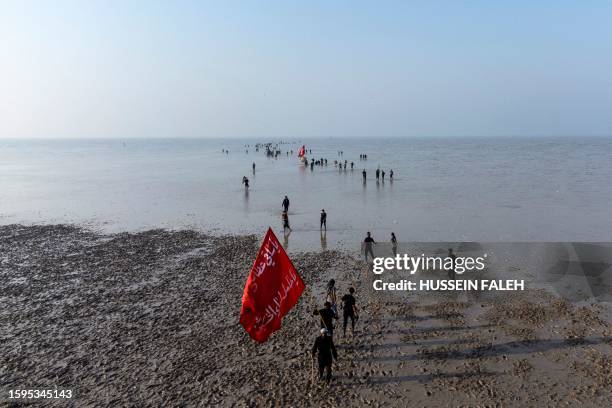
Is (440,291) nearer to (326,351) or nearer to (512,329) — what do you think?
(512,329)

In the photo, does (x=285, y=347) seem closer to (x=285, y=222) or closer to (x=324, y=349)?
(x=324, y=349)

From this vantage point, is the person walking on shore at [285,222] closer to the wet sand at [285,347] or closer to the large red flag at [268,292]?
the wet sand at [285,347]

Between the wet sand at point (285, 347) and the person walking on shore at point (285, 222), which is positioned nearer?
the wet sand at point (285, 347)

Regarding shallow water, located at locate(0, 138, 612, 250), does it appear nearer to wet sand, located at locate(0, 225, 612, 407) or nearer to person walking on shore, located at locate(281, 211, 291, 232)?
person walking on shore, located at locate(281, 211, 291, 232)

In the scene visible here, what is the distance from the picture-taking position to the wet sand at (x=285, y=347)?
358 inches

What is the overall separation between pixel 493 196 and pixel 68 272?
3348 centimetres

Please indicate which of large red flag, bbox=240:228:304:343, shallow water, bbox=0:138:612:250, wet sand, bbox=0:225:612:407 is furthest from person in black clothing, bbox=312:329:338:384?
shallow water, bbox=0:138:612:250

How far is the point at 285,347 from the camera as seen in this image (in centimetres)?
1104

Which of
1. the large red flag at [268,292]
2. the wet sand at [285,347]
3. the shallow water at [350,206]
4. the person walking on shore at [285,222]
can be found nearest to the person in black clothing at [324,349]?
the wet sand at [285,347]

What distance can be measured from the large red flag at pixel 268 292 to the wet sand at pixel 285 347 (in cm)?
166

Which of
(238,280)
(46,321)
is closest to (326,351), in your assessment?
(238,280)

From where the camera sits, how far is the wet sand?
9.09 meters

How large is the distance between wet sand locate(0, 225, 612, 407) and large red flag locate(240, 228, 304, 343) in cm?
166

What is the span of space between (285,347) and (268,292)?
2702 millimetres
